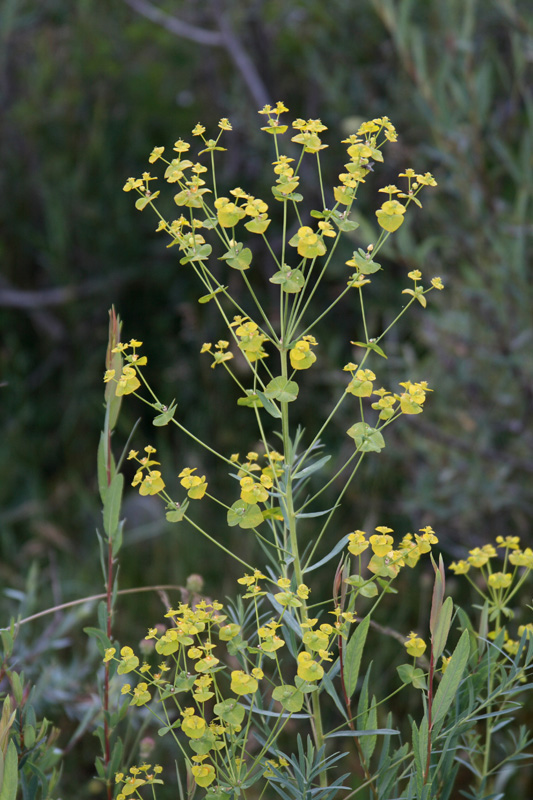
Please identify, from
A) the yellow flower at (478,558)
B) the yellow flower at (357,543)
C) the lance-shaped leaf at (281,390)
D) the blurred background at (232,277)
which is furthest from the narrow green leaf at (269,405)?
the blurred background at (232,277)

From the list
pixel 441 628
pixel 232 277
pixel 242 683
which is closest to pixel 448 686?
pixel 441 628

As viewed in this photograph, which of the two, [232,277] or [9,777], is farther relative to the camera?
[232,277]

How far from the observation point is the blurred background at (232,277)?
2.00m

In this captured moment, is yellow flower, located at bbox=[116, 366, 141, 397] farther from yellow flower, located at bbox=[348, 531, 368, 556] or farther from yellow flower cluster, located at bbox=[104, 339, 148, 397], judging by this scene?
yellow flower, located at bbox=[348, 531, 368, 556]

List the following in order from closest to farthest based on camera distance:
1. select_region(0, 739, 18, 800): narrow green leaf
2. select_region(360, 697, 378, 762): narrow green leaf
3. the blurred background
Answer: select_region(0, 739, 18, 800): narrow green leaf < select_region(360, 697, 378, 762): narrow green leaf < the blurred background

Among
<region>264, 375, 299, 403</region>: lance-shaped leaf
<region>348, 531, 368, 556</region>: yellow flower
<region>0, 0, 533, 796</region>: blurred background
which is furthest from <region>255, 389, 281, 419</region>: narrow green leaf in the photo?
<region>0, 0, 533, 796</region>: blurred background

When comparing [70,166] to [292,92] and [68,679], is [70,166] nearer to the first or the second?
[292,92]

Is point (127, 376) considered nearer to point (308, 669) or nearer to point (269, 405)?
point (269, 405)

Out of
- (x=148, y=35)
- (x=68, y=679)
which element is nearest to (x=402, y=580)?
(x=68, y=679)

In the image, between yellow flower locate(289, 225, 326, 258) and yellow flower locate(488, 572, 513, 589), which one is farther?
yellow flower locate(488, 572, 513, 589)

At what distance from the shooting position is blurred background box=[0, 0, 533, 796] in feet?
6.56

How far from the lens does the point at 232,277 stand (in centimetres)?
320

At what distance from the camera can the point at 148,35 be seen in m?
3.27

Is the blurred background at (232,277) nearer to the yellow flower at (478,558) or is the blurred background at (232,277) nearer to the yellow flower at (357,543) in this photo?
the yellow flower at (478,558)
